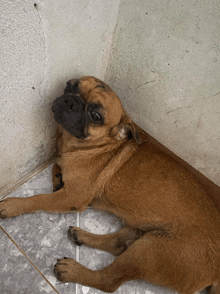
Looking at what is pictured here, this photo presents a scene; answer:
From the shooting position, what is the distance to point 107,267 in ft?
7.66

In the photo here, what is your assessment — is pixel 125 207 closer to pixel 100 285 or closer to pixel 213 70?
pixel 100 285

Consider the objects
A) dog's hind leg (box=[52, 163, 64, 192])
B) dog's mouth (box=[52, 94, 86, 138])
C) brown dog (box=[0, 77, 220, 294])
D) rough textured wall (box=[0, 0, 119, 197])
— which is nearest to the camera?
rough textured wall (box=[0, 0, 119, 197])

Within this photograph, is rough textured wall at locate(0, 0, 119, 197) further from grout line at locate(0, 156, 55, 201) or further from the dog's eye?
the dog's eye

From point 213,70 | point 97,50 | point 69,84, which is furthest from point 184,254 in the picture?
point 97,50

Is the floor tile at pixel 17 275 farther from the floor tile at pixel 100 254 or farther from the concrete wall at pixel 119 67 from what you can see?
the concrete wall at pixel 119 67

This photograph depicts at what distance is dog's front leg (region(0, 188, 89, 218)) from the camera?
2.43 m

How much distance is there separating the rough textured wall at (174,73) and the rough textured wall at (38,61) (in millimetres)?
277

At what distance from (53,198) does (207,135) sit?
1.84 m

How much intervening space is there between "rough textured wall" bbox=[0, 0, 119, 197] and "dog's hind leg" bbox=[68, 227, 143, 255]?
88 centimetres

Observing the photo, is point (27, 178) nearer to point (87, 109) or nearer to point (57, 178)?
point (57, 178)

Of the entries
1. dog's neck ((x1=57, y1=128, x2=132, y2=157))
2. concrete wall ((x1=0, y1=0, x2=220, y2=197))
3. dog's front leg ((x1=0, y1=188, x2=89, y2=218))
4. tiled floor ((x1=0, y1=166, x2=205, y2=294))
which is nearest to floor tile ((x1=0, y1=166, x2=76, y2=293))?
tiled floor ((x1=0, y1=166, x2=205, y2=294))

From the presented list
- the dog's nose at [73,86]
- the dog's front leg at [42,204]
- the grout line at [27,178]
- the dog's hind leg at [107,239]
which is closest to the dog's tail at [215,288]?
the dog's hind leg at [107,239]

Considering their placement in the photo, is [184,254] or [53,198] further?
[53,198]

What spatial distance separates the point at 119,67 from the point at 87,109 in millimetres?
913
